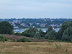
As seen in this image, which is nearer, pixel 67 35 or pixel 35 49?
pixel 35 49

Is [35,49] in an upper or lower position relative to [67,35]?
upper

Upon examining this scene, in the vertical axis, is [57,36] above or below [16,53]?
below

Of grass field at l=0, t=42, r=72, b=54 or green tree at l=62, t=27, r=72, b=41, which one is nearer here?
grass field at l=0, t=42, r=72, b=54

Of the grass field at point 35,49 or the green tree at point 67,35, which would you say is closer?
the grass field at point 35,49

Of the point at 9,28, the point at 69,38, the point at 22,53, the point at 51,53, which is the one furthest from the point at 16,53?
the point at 9,28

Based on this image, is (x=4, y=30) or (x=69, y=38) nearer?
(x=69, y=38)

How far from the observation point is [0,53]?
478 inches

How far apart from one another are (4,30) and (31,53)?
137 feet

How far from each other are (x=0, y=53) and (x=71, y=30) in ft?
108

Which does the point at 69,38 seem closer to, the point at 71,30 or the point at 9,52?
the point at 71,30

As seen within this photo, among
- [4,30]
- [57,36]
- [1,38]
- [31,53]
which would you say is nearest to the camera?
[31,53]

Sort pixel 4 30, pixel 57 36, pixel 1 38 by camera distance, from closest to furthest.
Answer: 1. pixel 1 38
2. pixel 57 36
3. pixel 4 30

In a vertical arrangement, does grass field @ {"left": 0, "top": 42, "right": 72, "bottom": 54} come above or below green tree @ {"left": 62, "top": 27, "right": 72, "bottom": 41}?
above

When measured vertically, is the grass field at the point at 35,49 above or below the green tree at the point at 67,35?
above
